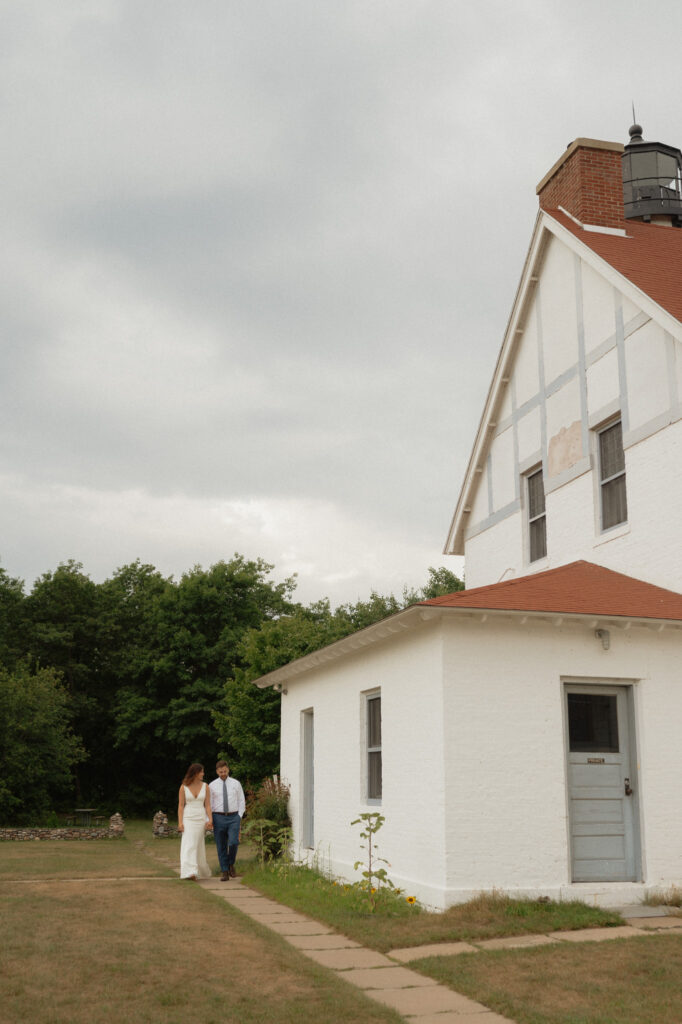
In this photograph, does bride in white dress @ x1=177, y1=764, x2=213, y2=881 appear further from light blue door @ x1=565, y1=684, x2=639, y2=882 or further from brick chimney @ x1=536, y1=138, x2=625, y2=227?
brick chimney @ x1=536, y1=138, x2=625, y2=227

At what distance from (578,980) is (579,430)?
9.81m

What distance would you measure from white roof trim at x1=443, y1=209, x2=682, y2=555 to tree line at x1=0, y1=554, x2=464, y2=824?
19.2 meters

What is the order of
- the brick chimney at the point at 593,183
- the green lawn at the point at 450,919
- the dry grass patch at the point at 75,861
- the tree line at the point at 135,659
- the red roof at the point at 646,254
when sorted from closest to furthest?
1. the green lawn at the point at 450,919
2. the red roof at the point at 646,254
3. the dry grass patch at the point at 75,861
4. the brick chimney at the point at 593,183
5. the tree line at the point at 135,659

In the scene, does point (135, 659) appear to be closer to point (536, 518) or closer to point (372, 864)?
point (536, 518)

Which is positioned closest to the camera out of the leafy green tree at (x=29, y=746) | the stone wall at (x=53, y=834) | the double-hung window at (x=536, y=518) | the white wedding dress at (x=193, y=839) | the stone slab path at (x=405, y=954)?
the stone slab path at (x=405, y=954)

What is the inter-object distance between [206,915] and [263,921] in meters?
0.71

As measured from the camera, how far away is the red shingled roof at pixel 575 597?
1047 cm

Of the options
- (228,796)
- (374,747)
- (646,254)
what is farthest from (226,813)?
(646,254)

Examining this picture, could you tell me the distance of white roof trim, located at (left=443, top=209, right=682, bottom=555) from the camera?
1352 centimetres

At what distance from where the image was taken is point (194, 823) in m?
14.4

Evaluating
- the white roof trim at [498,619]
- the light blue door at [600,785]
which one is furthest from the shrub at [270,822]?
the light blue door at [600,785]

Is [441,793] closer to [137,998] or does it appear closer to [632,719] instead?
[632,719]

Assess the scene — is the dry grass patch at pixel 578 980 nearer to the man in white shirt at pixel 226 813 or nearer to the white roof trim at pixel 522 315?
the man in white shirt at pixel 226 813

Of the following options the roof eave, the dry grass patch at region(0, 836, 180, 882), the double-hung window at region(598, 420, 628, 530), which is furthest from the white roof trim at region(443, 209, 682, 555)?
the dry grass patch at region(0, 836, 180, 882)
